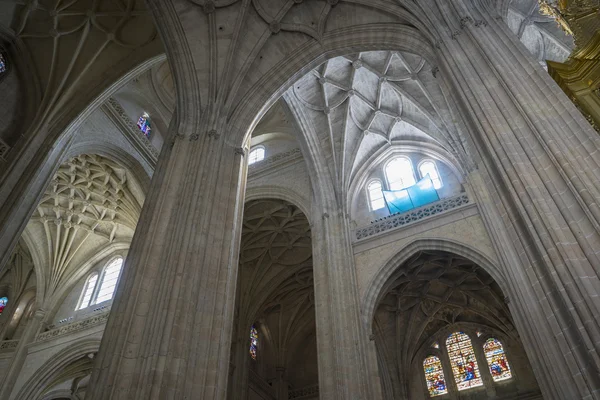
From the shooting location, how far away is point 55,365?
16.4 m

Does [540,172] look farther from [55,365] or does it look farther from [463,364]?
[55,365]

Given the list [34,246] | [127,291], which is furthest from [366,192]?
[34,246]

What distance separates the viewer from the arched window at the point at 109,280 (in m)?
19.1

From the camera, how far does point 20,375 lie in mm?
16516

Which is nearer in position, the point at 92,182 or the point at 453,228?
the point at 453,228

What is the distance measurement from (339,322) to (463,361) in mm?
8665

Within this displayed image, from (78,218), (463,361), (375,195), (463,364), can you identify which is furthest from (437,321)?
(78,218)

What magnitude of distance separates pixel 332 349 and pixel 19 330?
15547mm

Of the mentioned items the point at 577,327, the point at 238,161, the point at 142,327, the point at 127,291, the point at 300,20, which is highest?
the point at 300,20

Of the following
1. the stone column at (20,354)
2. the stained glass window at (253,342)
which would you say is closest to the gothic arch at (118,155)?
the stone column at (20,354)

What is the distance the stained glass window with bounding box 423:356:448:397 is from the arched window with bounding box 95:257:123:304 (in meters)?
13.6

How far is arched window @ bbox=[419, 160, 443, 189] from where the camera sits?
49.9ft

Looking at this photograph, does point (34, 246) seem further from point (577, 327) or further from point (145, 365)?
point (577, 327)

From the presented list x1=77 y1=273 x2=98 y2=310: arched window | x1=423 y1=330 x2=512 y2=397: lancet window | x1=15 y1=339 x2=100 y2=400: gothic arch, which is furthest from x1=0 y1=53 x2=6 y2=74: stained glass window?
x1=423 y1=330 x2=512 y2=397: lancet window
